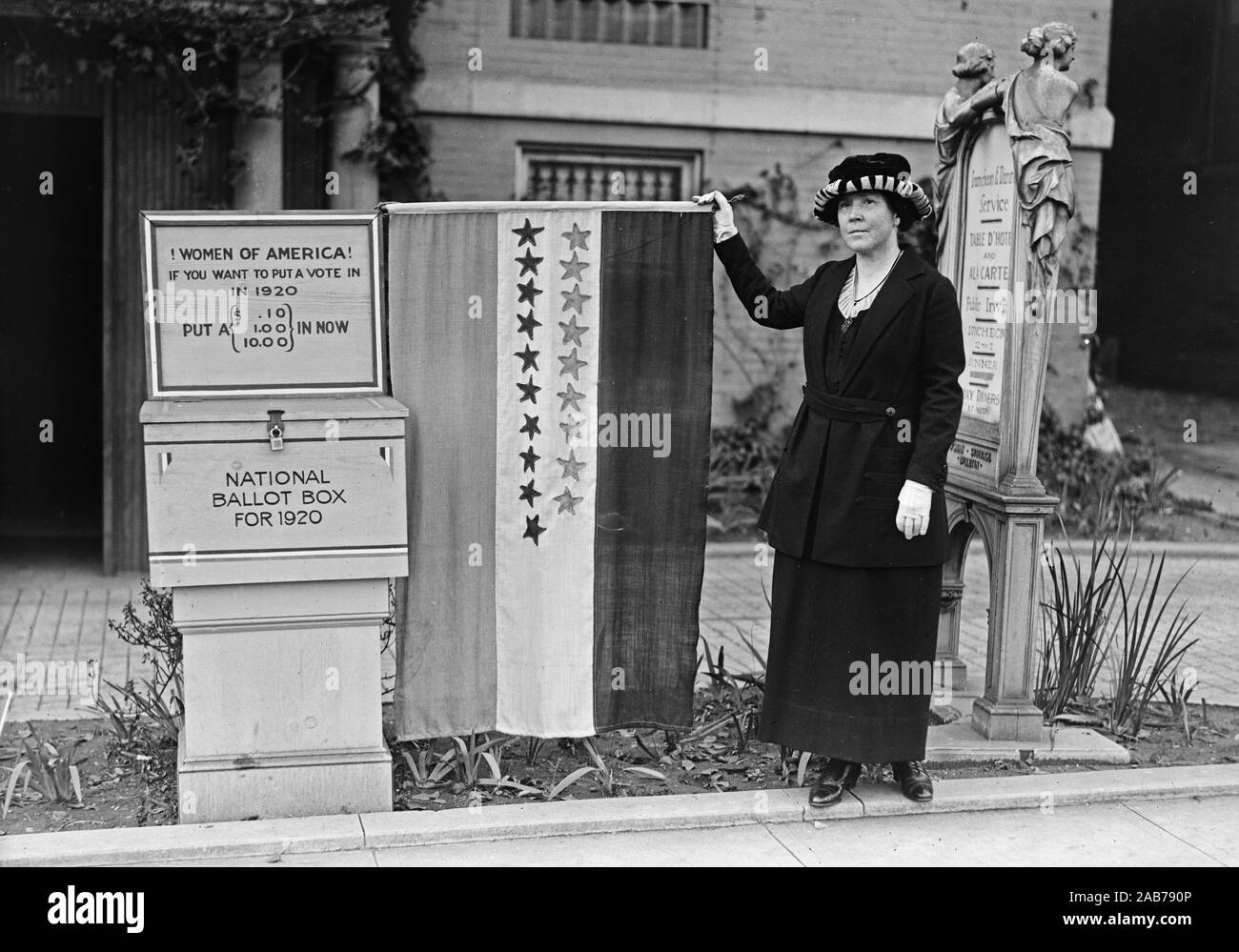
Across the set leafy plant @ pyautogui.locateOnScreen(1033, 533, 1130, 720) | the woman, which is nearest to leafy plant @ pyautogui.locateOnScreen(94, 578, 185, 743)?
the woman

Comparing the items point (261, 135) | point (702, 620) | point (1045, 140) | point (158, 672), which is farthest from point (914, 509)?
point (261, 135)

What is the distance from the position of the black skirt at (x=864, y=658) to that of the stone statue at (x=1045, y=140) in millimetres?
1393

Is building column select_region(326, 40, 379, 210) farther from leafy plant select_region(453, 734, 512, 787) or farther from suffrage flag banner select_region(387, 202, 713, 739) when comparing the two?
leafy plant select_region(453, 734, 512, 787)

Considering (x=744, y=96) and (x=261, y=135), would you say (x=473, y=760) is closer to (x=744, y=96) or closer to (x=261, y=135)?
(x=261, y=135)

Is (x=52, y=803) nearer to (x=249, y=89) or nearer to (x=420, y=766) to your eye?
(x=420, y=766)

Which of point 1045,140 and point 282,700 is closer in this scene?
point 282,700

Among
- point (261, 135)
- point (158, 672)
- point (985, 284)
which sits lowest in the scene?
point (158, 672)

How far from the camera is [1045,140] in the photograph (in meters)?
5.43

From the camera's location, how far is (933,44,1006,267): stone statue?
5820 mm

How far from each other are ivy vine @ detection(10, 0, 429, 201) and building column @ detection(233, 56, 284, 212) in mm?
43

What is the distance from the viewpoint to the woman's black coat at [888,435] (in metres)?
4.93

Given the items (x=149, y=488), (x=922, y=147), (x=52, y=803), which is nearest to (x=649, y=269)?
(x=149, y=488)

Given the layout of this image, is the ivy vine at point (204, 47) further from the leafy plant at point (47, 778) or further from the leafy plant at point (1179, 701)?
the leafy plant at point (1179, 701)

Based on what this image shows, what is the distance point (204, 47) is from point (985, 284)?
5001 millimetres
